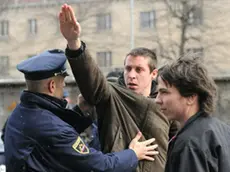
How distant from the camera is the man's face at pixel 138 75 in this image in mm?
3053

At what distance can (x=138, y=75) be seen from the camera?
3076mm

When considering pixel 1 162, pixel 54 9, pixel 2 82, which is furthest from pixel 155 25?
pixel 1 162

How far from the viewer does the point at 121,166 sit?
2721 mm

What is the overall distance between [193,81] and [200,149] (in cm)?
38

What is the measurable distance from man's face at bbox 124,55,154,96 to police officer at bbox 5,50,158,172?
0.42 meters

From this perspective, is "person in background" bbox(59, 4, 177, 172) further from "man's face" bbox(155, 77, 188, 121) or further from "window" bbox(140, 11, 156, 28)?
"window" bbox(140, 11, 156, 28)

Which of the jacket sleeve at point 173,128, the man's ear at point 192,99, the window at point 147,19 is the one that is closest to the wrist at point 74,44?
the man's ear at point 192,99

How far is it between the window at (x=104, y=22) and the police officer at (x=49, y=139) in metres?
29.7

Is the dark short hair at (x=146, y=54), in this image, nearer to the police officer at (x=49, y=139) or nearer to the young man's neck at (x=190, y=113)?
the police officer at (x=49, y=139)

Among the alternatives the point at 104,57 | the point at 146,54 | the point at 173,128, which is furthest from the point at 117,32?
the point at 173,128

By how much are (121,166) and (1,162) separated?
3.60 meters

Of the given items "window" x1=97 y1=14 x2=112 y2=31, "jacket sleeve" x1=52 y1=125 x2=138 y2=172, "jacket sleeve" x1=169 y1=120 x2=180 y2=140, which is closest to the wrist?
"jacket sleeve" x1=52 y1=125 x2=138 y2=172

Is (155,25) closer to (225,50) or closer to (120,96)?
(225,50)

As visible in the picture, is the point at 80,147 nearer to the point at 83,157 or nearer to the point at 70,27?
the point at 83,157
